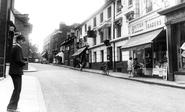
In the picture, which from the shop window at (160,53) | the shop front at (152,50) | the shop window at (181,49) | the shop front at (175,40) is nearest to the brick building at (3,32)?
the shop front at (152,50)

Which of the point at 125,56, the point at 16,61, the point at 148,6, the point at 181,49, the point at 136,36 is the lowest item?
the point at 16,61

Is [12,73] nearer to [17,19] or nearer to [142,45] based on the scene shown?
[142,45]

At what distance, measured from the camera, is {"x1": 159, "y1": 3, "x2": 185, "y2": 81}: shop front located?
39.4 feet

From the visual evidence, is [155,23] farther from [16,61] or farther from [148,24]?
[16,61]

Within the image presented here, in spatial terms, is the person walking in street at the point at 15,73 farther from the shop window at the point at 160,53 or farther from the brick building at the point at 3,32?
the shop window at the point at 160,53

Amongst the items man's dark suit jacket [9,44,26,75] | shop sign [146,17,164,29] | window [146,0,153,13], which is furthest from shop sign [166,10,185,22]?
man's dark suit jacket [9,44,26,75]

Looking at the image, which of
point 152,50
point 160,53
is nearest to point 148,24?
point 152,50

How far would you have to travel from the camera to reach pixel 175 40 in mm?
12562

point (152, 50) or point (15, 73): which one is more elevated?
point (152, 50)

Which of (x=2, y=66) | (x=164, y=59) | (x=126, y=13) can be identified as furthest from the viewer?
(x=126, y=13)

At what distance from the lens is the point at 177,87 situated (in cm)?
987

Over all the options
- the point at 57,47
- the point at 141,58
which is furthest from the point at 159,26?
the point at 57,47

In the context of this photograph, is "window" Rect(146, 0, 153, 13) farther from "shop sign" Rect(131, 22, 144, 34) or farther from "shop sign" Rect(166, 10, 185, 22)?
"shop sign" Rect(166, 10, 185, 22)

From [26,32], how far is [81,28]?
1055cm
